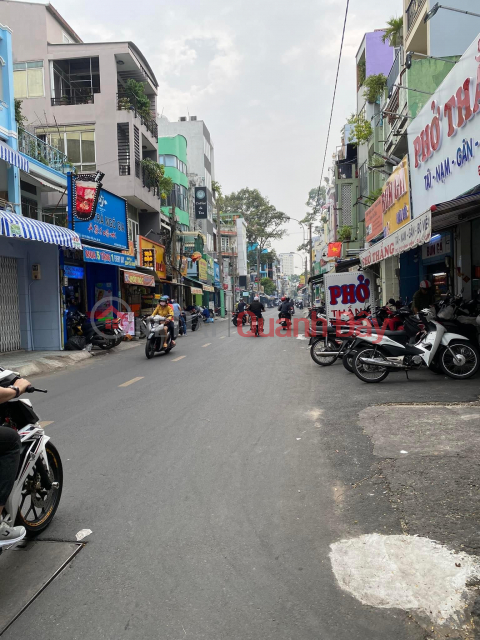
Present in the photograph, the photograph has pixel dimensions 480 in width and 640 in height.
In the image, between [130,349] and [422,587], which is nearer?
[422,587]

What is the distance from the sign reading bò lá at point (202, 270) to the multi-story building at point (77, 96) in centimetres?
1826

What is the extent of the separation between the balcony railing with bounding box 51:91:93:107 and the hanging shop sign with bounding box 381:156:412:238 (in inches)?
667

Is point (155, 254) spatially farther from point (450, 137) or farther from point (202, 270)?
point (450, 137)

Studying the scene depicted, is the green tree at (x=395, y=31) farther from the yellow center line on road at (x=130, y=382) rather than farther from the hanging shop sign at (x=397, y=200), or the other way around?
the yellow center line on road at (x=130, y=382)

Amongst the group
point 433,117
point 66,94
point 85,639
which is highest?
point 66,94

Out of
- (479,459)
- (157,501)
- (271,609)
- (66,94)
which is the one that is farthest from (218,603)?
(66,94)

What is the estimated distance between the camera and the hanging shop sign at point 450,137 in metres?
8.36

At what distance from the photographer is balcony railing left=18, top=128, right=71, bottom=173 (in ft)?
55.2

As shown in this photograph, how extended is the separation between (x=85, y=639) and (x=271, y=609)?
91 cm

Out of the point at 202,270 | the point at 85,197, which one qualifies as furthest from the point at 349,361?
the point at 202,270

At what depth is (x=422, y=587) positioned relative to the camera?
275cm

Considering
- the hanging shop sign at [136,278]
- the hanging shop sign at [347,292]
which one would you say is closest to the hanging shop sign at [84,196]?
the hanging shop sign at [136,278]

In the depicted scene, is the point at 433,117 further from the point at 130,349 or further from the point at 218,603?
the point at 130,349

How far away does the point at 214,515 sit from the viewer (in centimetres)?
378
